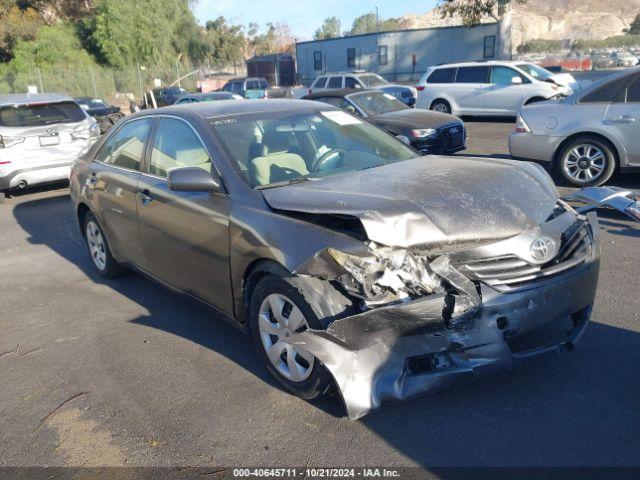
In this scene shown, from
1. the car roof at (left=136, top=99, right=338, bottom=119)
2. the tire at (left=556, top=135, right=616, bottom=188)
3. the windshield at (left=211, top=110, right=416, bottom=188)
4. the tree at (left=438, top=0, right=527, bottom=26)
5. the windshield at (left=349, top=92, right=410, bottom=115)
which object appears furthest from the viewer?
the tree at (left=438, top=0, right=527, bottom=26)

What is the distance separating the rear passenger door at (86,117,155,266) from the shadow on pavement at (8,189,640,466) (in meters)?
1.43

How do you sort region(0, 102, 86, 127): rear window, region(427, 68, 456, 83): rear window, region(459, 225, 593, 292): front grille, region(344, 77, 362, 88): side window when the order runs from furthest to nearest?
region(344, 77, 362, 88): side window → region(427, 68, 456, 83): rear window → region(0, 102, 86, 127): rear window → region(459, 225, 593, 292): front grille

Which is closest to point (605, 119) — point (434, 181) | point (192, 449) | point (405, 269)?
point (434, 181)

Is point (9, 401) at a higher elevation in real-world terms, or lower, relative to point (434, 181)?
lower

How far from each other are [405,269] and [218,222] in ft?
4.47

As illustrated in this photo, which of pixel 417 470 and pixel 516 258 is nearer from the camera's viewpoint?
pixel 417 470

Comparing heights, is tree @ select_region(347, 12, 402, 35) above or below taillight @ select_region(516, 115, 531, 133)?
above

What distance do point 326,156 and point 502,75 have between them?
46.5 feet

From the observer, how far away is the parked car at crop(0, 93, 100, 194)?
9328 mm

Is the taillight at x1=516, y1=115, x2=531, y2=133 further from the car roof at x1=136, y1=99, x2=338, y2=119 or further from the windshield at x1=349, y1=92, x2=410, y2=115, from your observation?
the car roof at x1=136, y1=99, x2=338, y2=119

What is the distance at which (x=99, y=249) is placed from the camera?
568 centimetres

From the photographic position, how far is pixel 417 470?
2.73 meters

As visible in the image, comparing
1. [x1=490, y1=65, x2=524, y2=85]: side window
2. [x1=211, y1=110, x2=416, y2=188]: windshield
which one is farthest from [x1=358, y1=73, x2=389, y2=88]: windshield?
[x1=211, y1=110, x2=416, y2=188]: windshield

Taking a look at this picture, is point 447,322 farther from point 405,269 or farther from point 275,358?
point 275,358
